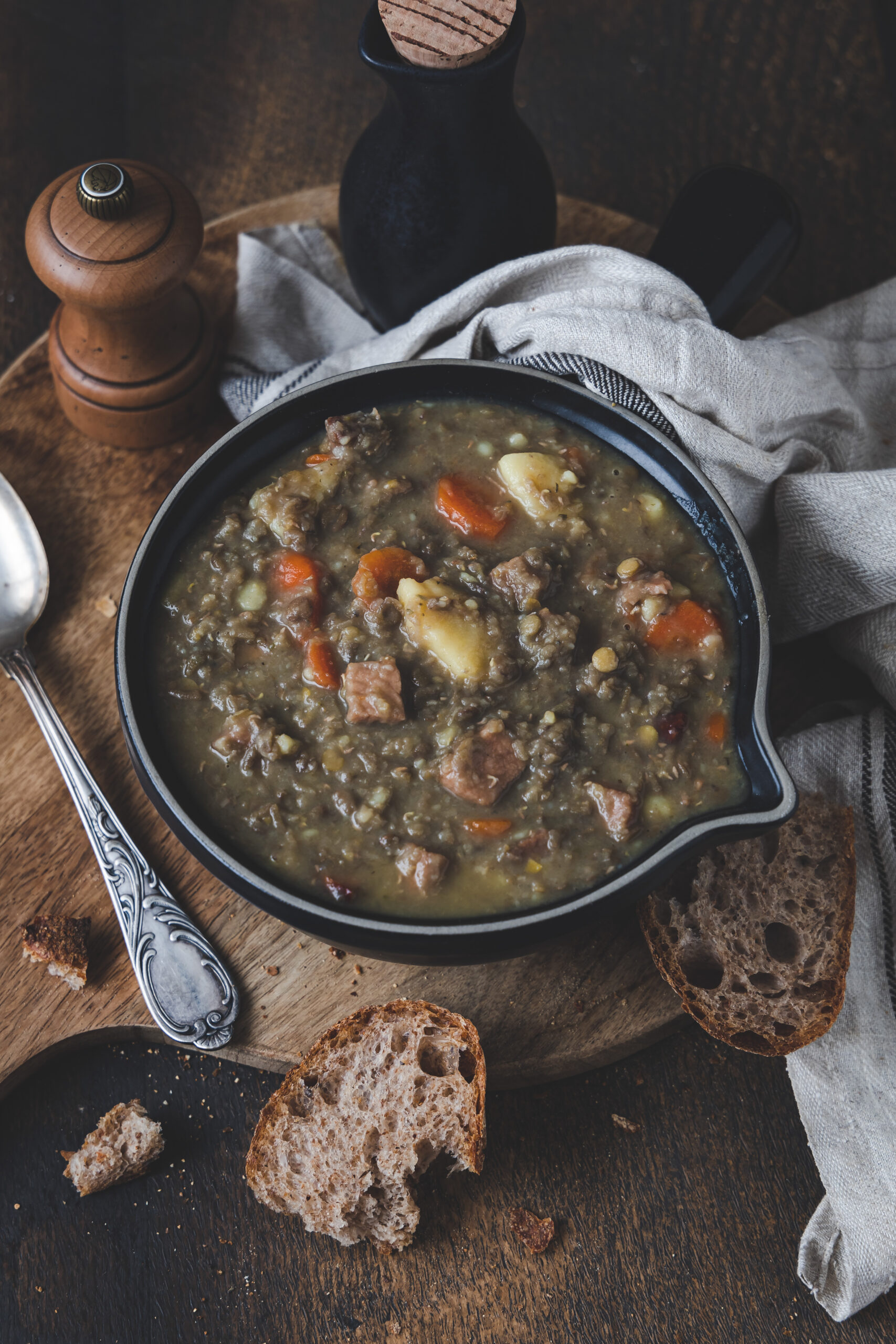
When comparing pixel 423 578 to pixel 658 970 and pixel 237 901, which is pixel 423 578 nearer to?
pixel 237 901

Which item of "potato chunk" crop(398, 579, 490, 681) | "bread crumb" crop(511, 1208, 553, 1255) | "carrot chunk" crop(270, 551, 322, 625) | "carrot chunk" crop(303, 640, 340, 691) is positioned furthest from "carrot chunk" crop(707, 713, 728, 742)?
"bread crumb" crop(511, 1208, 553, 1255)

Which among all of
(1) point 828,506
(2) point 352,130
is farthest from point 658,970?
(2) point 352,130

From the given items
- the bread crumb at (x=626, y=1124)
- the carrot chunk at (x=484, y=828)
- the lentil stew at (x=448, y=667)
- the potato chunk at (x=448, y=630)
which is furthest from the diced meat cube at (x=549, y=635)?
the bread crumb at (x=626, y=1124)

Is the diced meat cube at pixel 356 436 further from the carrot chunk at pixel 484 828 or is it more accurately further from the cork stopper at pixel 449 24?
the carrot chunk at pixel 484 828

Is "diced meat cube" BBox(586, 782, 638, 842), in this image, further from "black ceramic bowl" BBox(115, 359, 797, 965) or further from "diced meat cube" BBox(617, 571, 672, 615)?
"diced meat cube" BBox(617, 571, 672, 615)

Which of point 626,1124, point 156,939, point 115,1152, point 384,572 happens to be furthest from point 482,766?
point 115,1152

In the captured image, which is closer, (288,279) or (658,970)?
(658,970)

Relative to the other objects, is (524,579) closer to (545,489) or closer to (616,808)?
(545,489)
